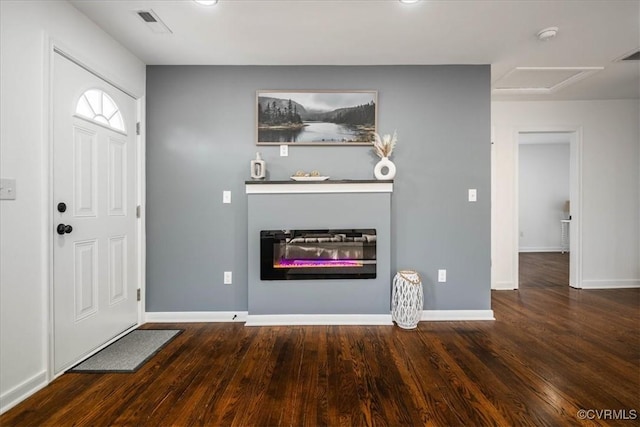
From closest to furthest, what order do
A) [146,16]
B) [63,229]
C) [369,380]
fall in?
[369,380] < [63,229] < [146,16]

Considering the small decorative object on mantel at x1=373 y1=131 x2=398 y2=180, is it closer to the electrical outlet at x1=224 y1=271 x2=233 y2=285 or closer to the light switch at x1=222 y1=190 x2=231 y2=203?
the light switch at x1=222 y1=190 x2=231 y2=203

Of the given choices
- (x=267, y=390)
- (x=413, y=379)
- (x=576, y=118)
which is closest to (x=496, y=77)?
(x=576, y=118)

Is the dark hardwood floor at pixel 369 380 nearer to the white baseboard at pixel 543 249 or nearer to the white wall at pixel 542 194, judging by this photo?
the white baseboard at pixel 543 249

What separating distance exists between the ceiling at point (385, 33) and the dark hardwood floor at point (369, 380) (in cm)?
Result: 244

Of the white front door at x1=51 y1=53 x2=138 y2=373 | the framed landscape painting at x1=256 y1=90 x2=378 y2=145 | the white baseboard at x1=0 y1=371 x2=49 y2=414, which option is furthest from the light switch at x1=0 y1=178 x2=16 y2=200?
the framed landscape painting at x1=256 y1=90 x2=378 y2=145

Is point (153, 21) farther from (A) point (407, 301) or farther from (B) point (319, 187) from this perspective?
(A) point (407, 301)

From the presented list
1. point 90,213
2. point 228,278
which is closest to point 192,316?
point 228,278

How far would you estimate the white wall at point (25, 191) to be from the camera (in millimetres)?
1712

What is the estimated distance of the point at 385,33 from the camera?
252 cm

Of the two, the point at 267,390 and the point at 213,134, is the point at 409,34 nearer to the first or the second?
the point at 213,134

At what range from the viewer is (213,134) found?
3094 mm

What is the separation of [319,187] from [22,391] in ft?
7.79

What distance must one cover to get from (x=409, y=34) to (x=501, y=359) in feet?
8.27

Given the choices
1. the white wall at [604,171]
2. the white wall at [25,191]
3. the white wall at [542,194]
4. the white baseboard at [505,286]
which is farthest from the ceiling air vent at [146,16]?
the white wall at [542,194]
